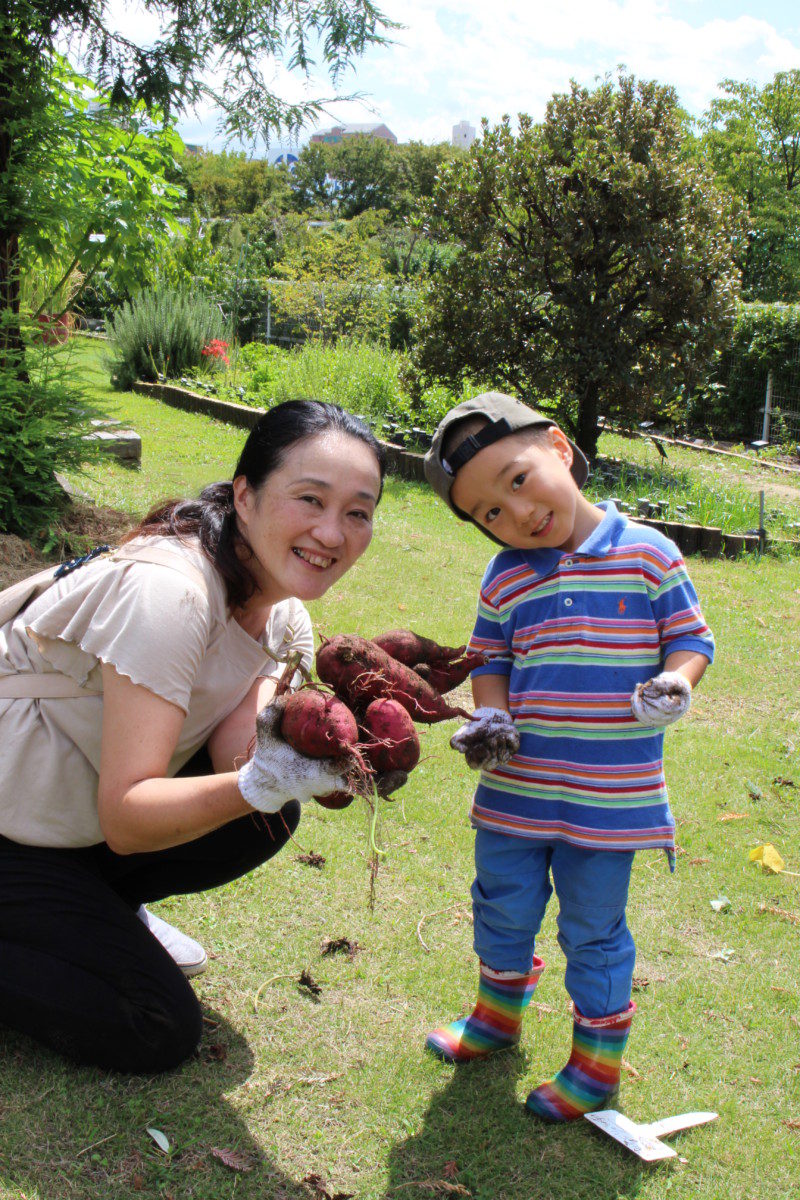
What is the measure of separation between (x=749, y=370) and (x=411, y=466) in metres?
7.78

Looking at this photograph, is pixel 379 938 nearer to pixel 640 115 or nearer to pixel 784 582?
pixel 784 582

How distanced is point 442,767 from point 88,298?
19.8 meters

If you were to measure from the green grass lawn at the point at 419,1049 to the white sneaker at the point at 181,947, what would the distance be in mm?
45

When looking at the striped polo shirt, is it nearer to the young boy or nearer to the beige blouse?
the young boy

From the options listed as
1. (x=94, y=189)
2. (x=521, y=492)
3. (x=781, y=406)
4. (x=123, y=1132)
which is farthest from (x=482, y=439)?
(x=781, y=406)

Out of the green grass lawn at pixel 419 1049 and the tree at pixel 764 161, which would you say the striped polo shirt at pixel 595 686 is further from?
the tree at pixel 764 161

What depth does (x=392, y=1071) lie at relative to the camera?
2.09m

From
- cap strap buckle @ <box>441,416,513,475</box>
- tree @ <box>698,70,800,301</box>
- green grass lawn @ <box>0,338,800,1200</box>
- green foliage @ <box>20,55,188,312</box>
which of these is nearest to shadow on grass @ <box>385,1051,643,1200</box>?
green grass lawn @ <box>0,338,800,1200</box>

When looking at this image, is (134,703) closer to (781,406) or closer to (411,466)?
(411,466)

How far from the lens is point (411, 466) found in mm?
8617

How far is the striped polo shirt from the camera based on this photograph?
77.2 inches

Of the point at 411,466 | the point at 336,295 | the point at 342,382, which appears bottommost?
the point at 411,466

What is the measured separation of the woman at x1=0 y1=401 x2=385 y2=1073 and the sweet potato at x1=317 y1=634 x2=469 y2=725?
13 cm

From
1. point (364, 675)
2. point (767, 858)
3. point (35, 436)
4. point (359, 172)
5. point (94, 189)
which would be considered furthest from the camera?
point (359, 172)
